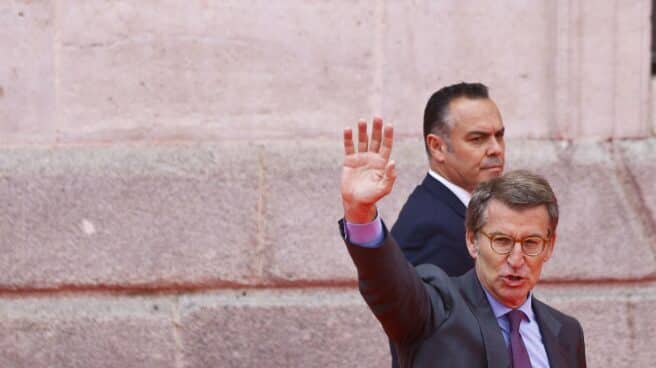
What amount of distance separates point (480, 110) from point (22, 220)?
84.0 inches

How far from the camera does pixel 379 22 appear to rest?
495cm

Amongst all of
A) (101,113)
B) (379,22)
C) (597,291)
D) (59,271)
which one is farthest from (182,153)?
(597,291)

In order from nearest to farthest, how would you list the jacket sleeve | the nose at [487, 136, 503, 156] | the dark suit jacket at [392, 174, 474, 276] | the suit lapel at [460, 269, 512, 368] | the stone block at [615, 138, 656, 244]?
1. the jacket sleeve
2. the suit lapel at [460, 269, 512, 368]
3. the dark suit jacket at [392, 174, 474, 276]
4. the nose at [487, 136, 503, 156]
5. the stone block at [615, 138, 656, 244]

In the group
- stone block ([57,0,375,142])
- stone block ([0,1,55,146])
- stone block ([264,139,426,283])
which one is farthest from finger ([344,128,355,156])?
stone block ([0,1,55,146])

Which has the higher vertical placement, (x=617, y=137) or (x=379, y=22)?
(x=379, y=22)

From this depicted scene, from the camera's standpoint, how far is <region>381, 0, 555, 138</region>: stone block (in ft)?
16.3

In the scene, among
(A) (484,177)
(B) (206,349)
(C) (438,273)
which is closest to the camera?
(C) (438,273)

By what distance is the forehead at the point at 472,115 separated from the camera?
12.0 ft

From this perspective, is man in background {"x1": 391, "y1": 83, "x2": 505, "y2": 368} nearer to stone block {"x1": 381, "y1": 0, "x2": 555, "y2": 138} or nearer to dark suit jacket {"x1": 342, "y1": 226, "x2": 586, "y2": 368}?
dark suit jacket {"x1": 342, "y1": 226, "x2": 586, "y2": 368}

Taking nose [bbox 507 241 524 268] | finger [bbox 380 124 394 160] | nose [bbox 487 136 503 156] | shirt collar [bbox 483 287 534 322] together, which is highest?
finger [bbox 380 124 394 160]

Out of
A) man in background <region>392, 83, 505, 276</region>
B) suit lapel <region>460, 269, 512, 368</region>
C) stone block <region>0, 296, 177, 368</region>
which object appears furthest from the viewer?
stone block <region>0, 296, 177, 368</region>

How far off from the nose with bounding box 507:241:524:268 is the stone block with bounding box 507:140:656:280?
2244 mm

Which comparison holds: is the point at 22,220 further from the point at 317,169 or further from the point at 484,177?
the point at 484,177

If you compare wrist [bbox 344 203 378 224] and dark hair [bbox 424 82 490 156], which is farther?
dark hair [bbox 424 82 490 156]
